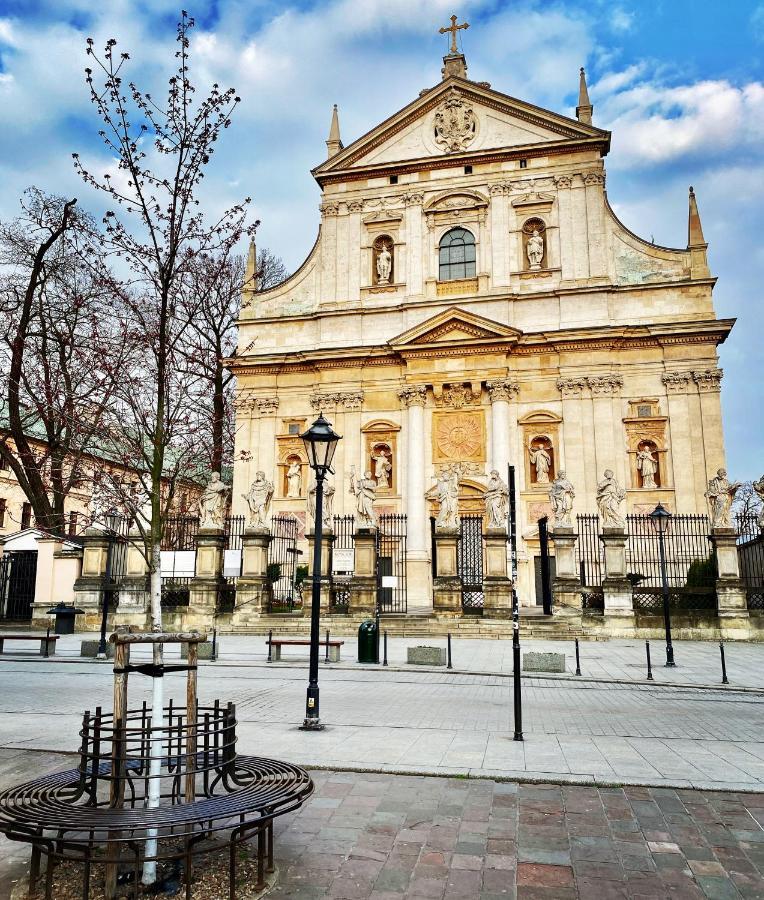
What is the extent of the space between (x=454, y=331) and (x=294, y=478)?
10.1m

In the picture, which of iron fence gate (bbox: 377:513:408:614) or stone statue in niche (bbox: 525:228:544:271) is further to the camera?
stone statue in niche (bbox: 525:228:544:271)

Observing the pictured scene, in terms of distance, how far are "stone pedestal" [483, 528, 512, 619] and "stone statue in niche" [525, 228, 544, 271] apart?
52.3 feet

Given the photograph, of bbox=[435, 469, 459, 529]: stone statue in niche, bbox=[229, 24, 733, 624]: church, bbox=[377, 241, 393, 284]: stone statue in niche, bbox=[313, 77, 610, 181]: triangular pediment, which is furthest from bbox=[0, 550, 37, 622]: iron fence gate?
bbox=[313, 77, 610, 181]: triangular pediment

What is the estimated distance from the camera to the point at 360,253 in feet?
119

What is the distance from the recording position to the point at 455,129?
3584 centimetres

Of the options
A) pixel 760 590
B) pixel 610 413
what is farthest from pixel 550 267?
pixel 760 590

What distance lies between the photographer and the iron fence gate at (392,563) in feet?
82.4

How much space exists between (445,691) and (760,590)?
599 inches

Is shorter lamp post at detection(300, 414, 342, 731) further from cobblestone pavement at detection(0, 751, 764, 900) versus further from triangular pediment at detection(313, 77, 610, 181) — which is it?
triangular pediment at detection(313, 77, 610, 181)

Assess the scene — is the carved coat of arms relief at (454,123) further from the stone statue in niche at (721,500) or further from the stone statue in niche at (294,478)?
the stone statue in niche at (721,500)

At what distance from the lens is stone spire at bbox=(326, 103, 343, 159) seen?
3825 cm

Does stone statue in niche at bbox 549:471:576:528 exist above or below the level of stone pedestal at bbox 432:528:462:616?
above

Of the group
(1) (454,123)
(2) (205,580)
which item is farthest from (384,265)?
(2) (205,580)

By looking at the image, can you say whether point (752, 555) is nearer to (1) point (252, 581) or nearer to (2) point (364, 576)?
(2) point (364, 576)
